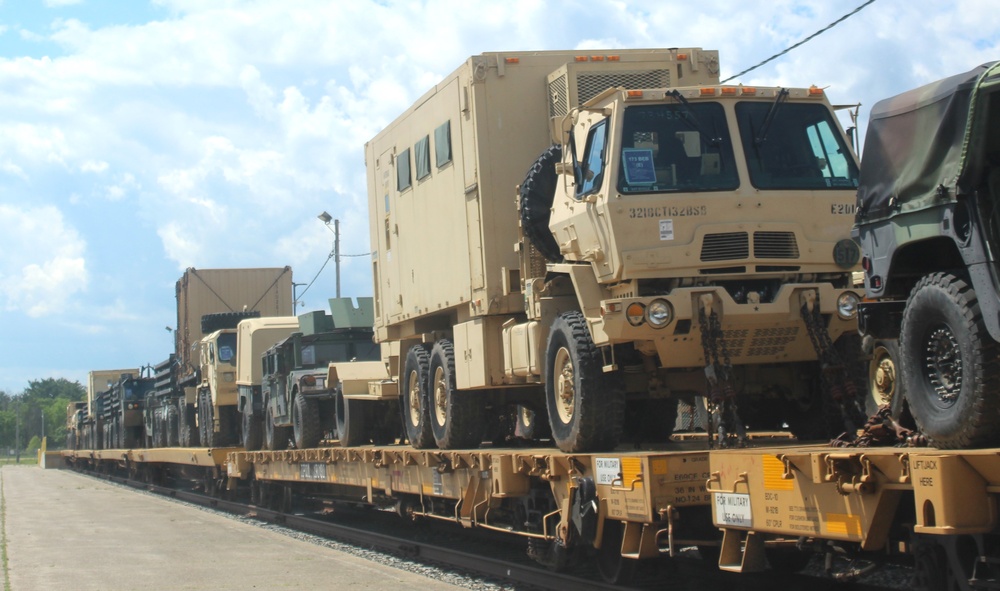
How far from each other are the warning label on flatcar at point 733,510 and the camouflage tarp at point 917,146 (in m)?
1.62

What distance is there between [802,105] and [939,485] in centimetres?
458

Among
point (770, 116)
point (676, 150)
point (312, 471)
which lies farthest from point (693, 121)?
point (312, 471)

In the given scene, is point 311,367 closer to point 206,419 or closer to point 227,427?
point 227,427

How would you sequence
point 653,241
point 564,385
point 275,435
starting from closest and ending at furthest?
point 653,241, point 564,385, point 275,435

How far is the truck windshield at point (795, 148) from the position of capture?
8695mm

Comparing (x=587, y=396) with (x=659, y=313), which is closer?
(x=659, y=313)

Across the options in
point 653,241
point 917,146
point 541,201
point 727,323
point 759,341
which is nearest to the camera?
point 917,146

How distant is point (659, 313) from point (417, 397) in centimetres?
556

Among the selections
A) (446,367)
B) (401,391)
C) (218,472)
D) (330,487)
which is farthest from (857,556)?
(218,472)

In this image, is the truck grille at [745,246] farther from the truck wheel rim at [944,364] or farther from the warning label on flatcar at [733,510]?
the truck wheel rim at [944,364]

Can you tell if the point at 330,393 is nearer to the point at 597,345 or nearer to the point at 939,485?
the point at 597,345

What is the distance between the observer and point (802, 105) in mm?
8969

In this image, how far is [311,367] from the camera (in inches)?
766

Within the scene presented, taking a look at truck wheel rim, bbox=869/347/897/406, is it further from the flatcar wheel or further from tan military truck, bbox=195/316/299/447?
tan military truck, bbox=195/316/299/447
